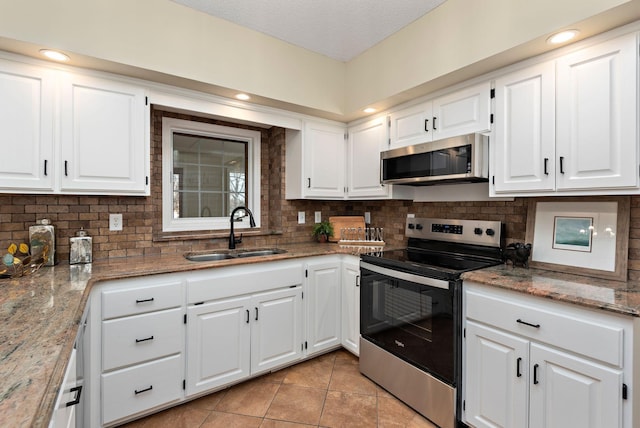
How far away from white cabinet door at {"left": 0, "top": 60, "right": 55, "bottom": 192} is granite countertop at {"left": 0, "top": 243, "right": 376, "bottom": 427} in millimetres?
537

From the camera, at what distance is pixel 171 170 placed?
264cm

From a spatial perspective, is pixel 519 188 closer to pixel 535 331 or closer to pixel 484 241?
pixel 484 241

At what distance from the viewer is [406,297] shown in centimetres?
204

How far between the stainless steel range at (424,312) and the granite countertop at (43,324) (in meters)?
0.92

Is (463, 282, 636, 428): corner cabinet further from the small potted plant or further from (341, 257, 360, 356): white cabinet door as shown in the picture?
the small potted plant

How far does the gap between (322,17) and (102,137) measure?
161 cm

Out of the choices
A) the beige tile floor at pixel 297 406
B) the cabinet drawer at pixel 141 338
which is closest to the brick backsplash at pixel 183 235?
the cabinet drawer at pixel 141 338

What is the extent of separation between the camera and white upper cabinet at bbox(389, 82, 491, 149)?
6.69ft

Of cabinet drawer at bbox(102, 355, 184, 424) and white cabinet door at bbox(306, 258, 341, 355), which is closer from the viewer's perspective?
cabinet drawer at bbox(102, 355, 184, 424)

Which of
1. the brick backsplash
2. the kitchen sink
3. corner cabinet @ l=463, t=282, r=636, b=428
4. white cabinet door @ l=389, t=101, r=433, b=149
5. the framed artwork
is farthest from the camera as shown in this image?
the kitchen sink

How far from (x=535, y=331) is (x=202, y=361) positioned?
1863mm

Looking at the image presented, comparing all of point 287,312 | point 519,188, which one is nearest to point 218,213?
point 287,312

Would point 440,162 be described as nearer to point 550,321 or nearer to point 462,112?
point 462,112

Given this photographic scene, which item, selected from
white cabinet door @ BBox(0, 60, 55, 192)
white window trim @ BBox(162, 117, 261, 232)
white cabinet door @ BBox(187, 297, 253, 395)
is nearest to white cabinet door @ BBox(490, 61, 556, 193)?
A: white cabinet door @ BBox(187, 297, 253, 395)
